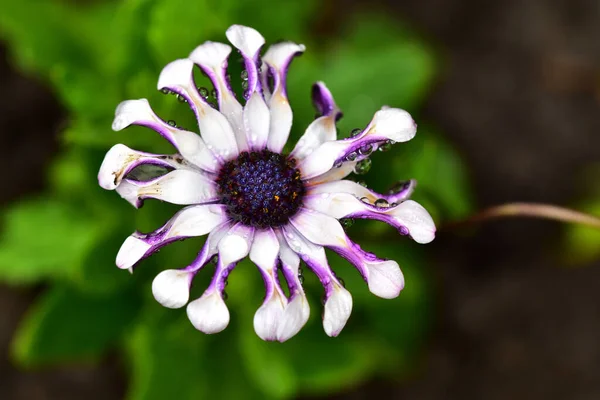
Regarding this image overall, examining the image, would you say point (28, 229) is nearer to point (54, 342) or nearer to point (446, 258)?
point (54, 342)

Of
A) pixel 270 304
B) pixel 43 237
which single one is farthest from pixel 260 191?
pixel 43 237

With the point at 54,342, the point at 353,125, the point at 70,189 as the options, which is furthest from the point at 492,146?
the point at 54,342

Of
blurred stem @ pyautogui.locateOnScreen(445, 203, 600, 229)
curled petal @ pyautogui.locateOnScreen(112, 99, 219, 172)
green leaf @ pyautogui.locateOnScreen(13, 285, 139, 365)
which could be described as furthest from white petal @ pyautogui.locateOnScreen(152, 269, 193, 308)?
green leaf @ pyautogui.locateOnScreen(13, 285, 139, 365)

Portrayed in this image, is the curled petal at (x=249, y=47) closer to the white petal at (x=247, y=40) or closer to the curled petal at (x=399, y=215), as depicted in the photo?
the white petal at (x=247, y=40)

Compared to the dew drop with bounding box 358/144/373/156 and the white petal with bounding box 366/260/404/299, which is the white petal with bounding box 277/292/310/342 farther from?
the dew drop with bounding box 358/144/373/156

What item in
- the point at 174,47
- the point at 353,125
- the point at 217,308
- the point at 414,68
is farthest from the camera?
the point at 414,68

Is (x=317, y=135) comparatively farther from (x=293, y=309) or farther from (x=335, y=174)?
(x=293, y=309)
